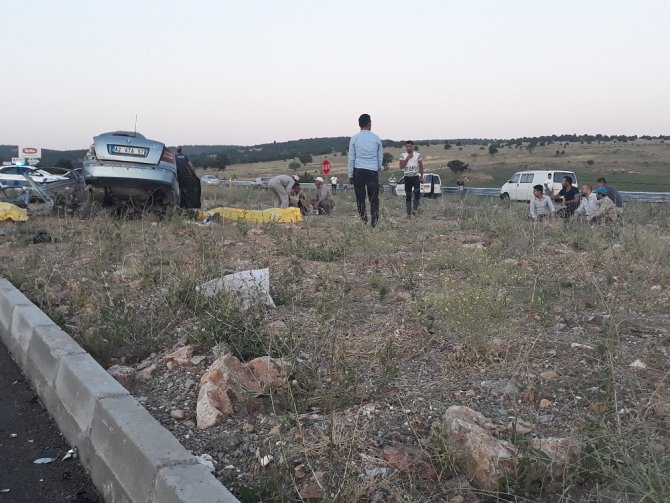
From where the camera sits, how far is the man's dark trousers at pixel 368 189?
10.3 meters

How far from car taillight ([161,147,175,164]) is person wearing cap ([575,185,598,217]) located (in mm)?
7358

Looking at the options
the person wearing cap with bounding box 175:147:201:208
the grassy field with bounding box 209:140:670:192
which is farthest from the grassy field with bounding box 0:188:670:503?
the grassy field with bounding box 209:140:670:192

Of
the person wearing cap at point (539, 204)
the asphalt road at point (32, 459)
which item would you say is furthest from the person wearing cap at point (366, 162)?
the asphalt road at point (32, 459)

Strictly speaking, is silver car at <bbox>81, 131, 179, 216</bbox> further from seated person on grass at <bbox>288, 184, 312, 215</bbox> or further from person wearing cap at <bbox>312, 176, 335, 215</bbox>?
person wearing cap at <bbox>312, 176, 335, 215</bbox>

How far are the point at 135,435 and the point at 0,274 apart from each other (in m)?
5.18

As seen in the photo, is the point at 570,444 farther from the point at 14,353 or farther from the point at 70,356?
the point at 14,353

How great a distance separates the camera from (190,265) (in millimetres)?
7121

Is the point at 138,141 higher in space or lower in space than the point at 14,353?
higher

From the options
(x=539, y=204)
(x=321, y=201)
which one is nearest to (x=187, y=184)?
(x=321, y=201)

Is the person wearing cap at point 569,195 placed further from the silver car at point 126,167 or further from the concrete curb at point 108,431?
the concrete curb at point 108,431

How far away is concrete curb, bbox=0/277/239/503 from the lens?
8.64ft

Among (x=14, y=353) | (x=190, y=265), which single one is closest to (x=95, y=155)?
(x=190, y=265)

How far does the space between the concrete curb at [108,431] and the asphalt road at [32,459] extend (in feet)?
0.20

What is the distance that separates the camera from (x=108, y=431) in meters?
3.19
